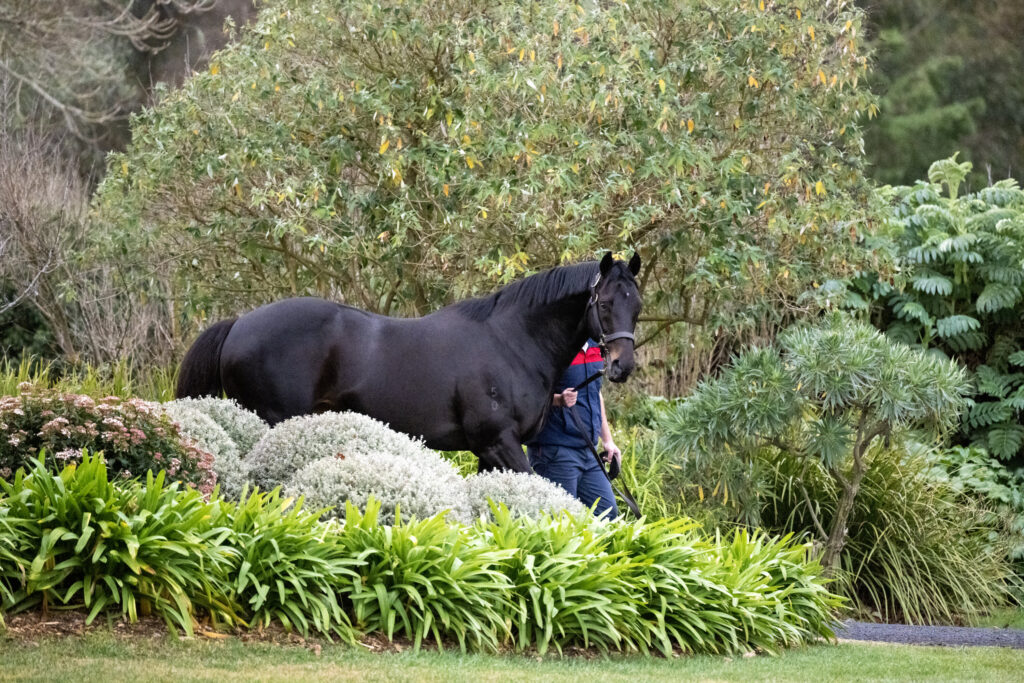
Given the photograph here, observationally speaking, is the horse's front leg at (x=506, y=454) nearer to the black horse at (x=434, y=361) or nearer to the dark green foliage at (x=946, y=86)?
the black horse at (x=434, y=361)

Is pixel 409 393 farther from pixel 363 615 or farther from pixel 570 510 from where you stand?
pixel 363 615

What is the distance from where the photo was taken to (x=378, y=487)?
6652 mm

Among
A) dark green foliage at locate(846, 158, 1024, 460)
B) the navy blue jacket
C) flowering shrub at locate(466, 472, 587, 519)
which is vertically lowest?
flowering shrub at locate(466, 472, 587, 519)

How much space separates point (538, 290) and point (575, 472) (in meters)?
1.26

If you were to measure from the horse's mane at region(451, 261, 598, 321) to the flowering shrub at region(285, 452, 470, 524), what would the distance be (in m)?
1.59

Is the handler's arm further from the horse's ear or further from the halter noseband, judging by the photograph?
the horse's ear

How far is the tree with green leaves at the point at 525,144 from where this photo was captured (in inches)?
381

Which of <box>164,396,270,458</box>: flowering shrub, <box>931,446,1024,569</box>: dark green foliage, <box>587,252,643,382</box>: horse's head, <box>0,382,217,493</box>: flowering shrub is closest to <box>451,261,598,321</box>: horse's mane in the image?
<box>587,252,643,382</box>: horse's head

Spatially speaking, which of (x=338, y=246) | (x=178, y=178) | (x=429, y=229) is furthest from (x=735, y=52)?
(x=178, y=178)

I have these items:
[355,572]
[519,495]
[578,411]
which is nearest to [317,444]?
[519,495]

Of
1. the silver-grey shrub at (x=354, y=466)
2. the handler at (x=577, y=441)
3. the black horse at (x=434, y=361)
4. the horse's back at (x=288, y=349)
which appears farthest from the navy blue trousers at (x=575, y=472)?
the horse's back at (x=288, y=349)

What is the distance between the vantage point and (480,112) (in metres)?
9.85

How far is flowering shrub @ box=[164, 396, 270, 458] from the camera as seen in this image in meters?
8.01

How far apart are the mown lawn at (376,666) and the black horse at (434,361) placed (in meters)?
2.19
